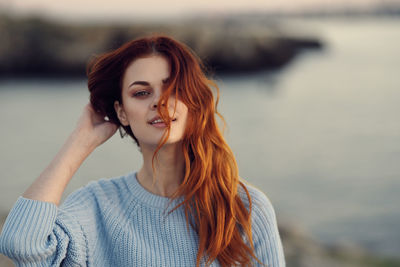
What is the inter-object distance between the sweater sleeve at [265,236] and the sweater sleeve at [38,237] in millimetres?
745

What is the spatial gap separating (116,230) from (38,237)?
370mm

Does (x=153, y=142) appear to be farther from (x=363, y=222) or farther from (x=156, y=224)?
(x=363, y=222)

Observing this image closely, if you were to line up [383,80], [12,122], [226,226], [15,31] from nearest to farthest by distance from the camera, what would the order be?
[226,226] < [12,122] < [383,80] < [15,31]

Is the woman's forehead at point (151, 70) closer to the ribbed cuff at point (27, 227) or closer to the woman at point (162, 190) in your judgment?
the woman at point (162, 190)

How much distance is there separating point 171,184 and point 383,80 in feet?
74.1

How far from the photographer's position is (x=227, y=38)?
2409cm

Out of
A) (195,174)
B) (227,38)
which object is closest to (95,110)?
(195,174)

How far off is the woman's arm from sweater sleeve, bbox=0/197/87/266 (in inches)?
2.0

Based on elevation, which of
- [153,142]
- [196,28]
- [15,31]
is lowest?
[153,142]

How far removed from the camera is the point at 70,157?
Answer: 2.09 meters

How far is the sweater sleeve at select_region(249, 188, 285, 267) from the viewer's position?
206 cm

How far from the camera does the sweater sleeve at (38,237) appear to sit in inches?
72.4

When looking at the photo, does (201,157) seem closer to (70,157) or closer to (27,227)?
(70,157)

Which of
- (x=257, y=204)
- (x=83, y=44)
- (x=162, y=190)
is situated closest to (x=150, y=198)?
(x=162, y=190)
